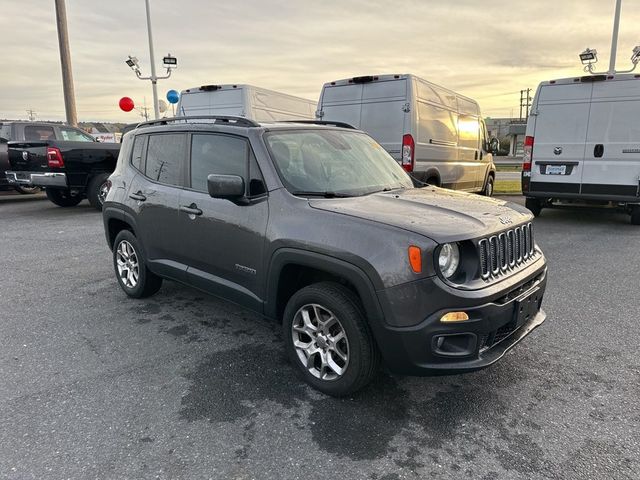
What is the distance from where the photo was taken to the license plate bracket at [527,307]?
2936 millimetres

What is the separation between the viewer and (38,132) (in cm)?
1221

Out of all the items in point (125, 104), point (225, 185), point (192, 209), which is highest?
point (125, 104)

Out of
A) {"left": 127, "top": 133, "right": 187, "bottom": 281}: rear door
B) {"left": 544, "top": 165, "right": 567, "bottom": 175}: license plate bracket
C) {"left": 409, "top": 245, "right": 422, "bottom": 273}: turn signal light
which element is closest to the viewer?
Result: {"left": 409, "top": 245, "right": 422, "bottom": 273}: turn signal light

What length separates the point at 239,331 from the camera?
4156 mm

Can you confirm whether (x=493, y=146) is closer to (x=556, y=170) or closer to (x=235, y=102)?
(x=556, y=170)

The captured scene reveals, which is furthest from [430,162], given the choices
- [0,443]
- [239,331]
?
[0,443]

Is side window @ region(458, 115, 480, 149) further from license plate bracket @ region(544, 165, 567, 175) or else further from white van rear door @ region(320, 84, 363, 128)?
white van rear door @ region(320, 84, 363, 128)

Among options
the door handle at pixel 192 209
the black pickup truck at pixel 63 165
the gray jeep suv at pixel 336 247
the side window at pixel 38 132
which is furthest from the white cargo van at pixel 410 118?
A: the side window at pixel 38 132

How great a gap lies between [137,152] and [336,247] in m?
2.90

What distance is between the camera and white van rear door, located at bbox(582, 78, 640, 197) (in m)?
8.40

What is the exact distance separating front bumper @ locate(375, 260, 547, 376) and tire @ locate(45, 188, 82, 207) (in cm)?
1117

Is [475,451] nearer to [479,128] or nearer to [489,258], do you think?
[489,258]

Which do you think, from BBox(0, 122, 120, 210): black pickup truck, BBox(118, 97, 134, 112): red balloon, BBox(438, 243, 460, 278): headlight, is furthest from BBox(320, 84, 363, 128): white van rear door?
BBox(118, 97, 134, 112): red balloon

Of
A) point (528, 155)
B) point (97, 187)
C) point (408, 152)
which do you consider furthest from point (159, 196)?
point (528, 155)
